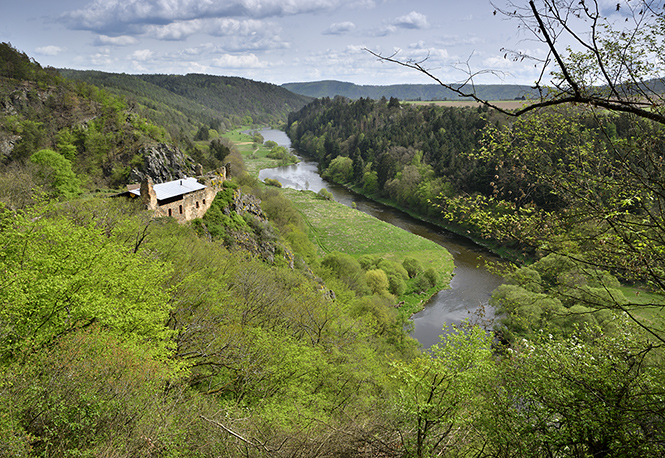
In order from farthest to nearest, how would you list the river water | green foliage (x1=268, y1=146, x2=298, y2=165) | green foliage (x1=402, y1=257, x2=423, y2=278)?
green foliage (x1=268, y1=146, x2=298, y2=165)
green foliage (x1=402, y1=257, x2=423, y2=278)
the river water

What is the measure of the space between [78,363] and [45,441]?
1.81 meters

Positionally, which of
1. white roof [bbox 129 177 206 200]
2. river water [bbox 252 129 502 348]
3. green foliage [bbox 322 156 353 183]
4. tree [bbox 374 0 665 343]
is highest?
tree [bbox 374 0 665 343]

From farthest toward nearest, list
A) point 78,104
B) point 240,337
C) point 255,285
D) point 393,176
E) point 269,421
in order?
point 393,176, point 78,104, point 255,285, point 240,337, point 269,421

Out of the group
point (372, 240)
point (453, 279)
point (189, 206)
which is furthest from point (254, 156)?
point (189, 206)

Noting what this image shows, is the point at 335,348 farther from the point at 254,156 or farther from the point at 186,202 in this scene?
the point at 254,156

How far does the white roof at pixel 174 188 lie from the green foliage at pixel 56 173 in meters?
13.3

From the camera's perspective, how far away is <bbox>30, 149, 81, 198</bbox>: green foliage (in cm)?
3616

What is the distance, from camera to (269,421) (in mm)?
9688

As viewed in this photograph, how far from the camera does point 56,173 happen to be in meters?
37.9

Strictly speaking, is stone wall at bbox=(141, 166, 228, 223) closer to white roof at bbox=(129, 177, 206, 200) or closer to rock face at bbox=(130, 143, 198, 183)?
white roof at bbox=(129, 177, 206, 200)

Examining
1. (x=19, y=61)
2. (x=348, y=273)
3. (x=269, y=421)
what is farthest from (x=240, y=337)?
(x=19, y=61)

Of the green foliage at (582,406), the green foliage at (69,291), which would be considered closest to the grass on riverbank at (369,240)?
the green foliage at (69,291)

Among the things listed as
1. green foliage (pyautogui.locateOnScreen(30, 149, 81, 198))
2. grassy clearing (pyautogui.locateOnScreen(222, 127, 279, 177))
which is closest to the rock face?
green foliage (pyautogui.locateOnScreen(30, 149, 81, 198))

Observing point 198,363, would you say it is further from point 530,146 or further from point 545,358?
point 530,146
